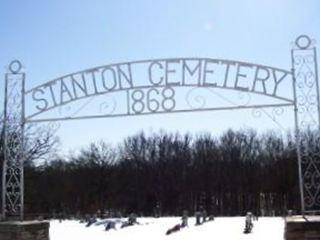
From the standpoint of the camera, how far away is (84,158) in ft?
275

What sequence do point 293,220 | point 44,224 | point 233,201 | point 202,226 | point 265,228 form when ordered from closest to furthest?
point 293,220 < point 44,224 < point 265,228 < point 202,226 < point 233,201

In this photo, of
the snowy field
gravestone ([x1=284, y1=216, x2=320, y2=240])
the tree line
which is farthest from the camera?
the tree line

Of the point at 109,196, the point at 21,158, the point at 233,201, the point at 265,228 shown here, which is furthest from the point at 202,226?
the point at 109,196

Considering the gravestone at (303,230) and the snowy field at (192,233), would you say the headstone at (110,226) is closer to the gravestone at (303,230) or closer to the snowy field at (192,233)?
the snowy field at (192,233)

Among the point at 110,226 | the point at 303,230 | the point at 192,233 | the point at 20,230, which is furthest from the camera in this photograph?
the point at 110,226

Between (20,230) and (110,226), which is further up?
(20,230)

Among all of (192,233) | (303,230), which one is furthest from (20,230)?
(192,233)

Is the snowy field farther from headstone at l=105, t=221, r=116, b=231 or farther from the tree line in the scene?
the tree line

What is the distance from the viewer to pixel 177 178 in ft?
254

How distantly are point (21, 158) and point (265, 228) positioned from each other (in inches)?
752

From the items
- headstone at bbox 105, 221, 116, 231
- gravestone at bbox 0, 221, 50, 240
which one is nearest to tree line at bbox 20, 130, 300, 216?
headstone at bbox 105, 221, 116, 231

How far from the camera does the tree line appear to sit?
72875mm

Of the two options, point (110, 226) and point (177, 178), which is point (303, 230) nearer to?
point (110, 226)

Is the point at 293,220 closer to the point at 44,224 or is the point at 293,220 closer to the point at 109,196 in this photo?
the point at 44,224
